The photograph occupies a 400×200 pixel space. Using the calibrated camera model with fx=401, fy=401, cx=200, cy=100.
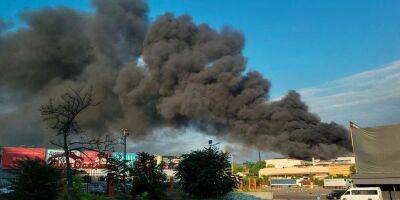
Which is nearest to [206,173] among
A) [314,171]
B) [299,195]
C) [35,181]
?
[35,181]

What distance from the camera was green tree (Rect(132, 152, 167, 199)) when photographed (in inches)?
848

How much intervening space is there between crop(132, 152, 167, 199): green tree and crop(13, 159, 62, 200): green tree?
710 centimetres

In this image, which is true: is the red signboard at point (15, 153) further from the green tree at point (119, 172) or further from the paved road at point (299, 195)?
the green tree at point (119, 172)

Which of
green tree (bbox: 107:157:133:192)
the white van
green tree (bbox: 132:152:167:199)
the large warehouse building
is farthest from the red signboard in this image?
the white van

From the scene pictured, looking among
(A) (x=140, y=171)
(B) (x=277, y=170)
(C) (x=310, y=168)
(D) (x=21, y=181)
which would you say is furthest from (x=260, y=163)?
(D) (x=21, y=181)

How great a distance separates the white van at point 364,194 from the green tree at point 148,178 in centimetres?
1211

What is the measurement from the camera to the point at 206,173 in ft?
85.0

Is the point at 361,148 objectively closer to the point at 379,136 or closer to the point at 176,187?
the point at 379,136

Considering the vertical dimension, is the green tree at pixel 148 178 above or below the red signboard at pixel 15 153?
below

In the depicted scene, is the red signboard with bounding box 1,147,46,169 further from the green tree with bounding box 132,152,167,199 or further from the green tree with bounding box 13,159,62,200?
the green tree with bounding box 13,159,62,200

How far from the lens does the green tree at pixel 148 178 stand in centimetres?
2155

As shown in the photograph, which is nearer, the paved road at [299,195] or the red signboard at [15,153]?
the paved road at [299,195]

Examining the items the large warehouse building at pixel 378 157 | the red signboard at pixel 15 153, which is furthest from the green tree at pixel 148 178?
the red signboard at pixel 15 153

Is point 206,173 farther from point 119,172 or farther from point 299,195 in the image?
point 299,195
